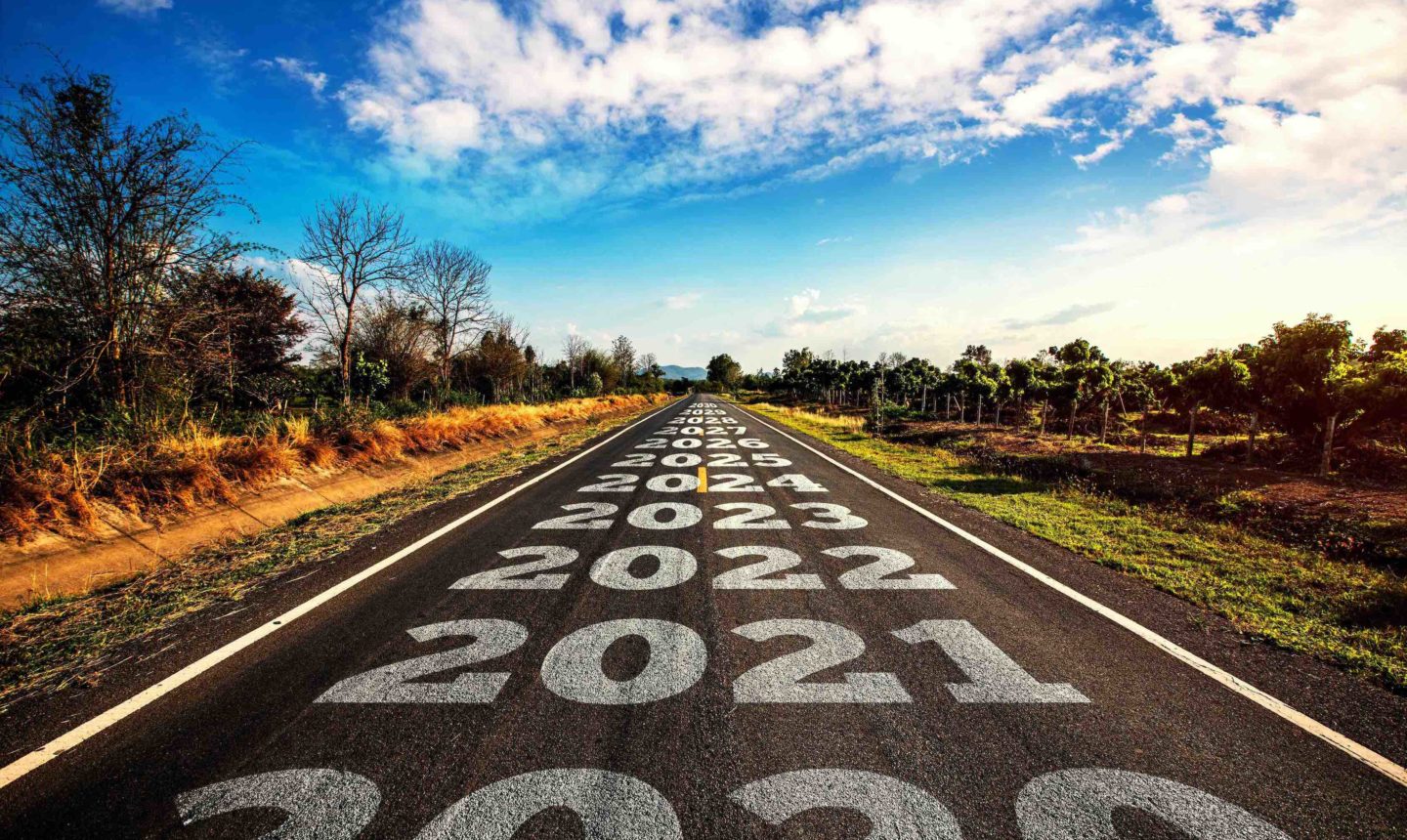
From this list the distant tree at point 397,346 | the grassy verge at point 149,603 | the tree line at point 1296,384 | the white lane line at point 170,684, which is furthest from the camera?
the distant tree at point 397,346

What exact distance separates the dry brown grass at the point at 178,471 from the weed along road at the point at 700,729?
3269 millimetres

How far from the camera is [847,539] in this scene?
5449mm

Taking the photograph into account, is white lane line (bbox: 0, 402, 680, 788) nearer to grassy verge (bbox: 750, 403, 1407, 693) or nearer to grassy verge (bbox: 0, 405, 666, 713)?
grassy verge (bbox: 0, 405, 666, 713)

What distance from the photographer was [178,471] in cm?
617

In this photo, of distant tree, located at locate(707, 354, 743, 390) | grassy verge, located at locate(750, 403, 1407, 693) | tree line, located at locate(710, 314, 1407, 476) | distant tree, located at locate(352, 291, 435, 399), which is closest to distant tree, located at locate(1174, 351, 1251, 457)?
tree line, located at locate(710, 314, 1407, 476)

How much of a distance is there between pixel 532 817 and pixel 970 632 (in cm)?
275

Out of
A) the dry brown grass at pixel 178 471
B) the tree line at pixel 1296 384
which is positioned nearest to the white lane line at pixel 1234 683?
the dry brown grass at pixel 178 471

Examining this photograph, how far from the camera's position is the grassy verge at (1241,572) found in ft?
11.2

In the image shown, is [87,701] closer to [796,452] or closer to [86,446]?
[86,446]

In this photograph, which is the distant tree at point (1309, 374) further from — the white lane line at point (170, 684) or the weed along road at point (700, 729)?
the white lane line at point (170, 684)

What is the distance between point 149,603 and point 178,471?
119 inches

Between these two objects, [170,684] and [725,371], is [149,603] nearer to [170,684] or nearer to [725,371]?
[170,684]

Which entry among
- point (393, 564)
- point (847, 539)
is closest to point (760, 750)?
point (847, 539)

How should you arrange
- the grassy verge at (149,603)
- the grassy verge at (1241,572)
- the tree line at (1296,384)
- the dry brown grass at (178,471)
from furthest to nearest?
the tree line at (1296,384), the dry brown grass at (178,471), the grassy verge at (1241,572), the grassy verge at (149,603)
